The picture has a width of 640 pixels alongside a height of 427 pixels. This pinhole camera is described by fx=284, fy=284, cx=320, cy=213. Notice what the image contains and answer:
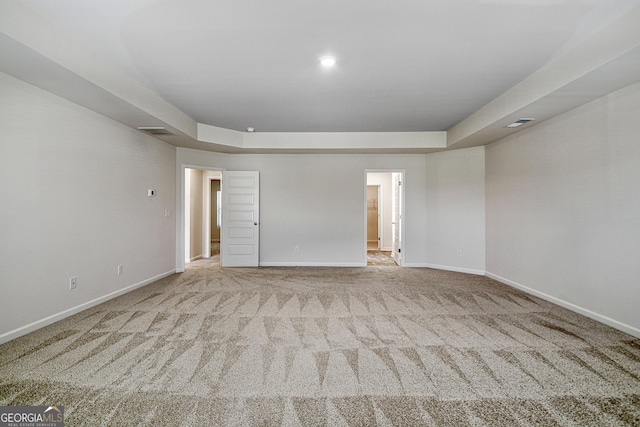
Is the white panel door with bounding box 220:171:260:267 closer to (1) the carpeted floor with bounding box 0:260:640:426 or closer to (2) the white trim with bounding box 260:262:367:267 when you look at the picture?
(2) the white trim with bounding box 260:262:367:267

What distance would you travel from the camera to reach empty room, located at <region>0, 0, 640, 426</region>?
199cm

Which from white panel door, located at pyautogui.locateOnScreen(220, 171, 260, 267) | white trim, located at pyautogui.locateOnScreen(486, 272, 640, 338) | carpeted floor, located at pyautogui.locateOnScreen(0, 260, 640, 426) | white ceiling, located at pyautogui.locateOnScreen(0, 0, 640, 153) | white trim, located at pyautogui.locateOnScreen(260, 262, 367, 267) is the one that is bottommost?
carpeted floor, located at pyautogui.locateOnScreen(0, 260, 640, 426)

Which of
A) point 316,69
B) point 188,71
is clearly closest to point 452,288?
point 316,69

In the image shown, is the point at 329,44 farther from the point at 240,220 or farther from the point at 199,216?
the point at 199,216

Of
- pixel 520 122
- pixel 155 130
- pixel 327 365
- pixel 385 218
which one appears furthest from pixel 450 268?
pixel 155 130

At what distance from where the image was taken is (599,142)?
10.6ft

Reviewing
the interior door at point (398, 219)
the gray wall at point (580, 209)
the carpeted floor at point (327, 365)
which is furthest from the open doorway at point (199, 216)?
the gray wall at point (580, 209)

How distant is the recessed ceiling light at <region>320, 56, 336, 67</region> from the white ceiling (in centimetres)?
8

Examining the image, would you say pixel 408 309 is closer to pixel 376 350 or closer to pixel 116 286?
pixel 376 350

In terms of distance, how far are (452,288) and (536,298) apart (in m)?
1.09

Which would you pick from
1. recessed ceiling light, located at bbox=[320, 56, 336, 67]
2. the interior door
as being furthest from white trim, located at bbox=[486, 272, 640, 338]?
recessed ceiling light, located at bbox=[320, 56, 336, 67]

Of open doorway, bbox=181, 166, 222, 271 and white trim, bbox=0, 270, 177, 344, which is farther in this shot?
open doorway, bbox=181, 166, 222, 271

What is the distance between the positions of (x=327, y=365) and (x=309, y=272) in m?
3.37

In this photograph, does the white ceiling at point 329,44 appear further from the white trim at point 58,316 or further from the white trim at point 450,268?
the white trim at point 450,268
